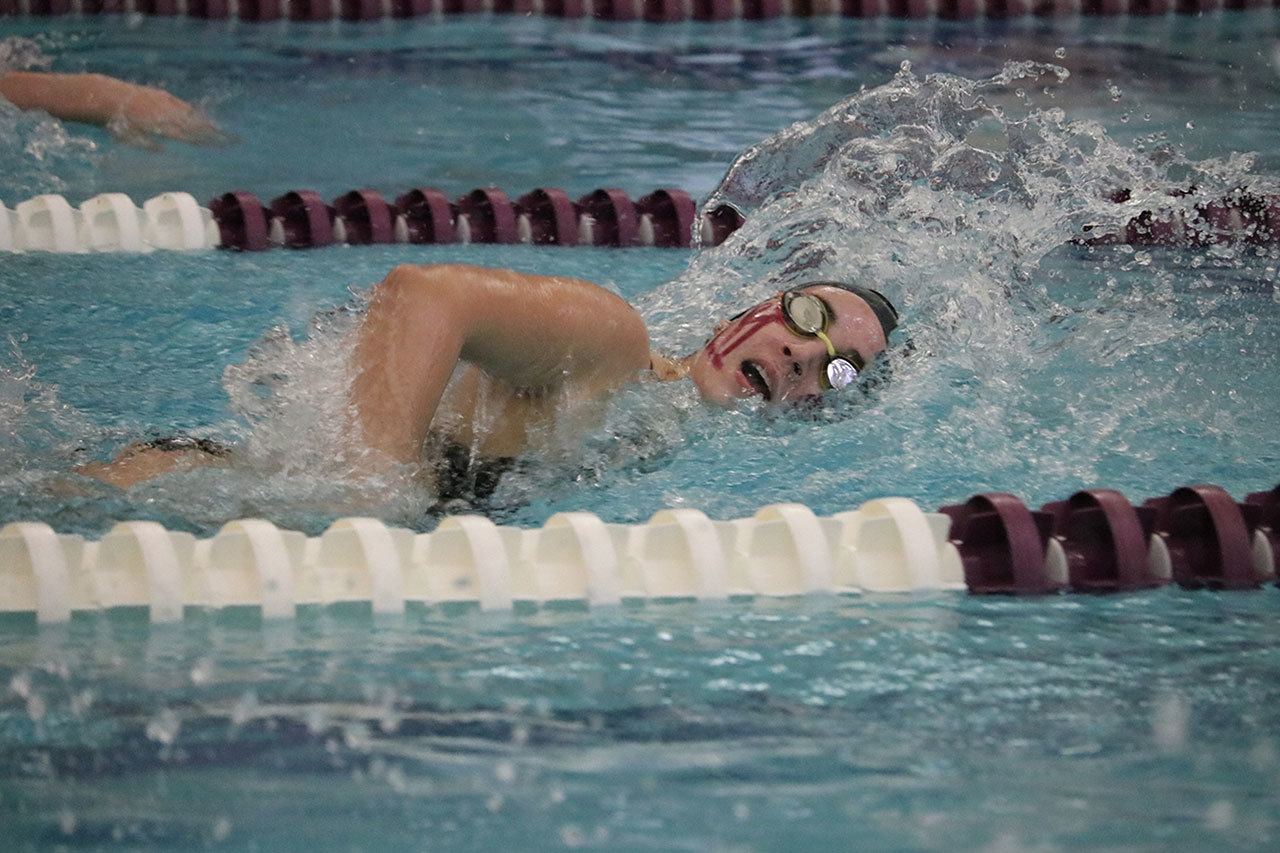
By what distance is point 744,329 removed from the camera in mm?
3068

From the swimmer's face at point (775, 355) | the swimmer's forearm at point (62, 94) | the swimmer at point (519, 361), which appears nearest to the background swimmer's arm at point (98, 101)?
the swimmer's forearm at point (62, 94)

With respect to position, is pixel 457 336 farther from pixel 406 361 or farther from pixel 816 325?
pixel 816 325

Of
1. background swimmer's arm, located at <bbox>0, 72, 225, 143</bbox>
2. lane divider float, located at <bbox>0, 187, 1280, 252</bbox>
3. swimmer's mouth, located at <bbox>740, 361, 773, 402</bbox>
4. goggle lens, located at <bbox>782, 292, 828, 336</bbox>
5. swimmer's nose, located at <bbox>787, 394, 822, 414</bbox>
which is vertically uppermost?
background swimmer's arm, located at <bbox>0, 72, 225, 143</bbox>

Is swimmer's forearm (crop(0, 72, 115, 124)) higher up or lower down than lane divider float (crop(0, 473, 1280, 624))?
higher up

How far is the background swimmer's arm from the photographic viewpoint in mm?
5367

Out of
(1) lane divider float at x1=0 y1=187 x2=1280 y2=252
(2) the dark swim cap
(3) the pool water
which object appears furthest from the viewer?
(1) lane divider float at x1=0 y1=187 x2=1280 y2=252

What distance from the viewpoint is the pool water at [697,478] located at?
178 cm

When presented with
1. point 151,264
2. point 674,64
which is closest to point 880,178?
point 151,264

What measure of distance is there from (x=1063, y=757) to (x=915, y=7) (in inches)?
265

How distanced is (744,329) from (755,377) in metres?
0.10

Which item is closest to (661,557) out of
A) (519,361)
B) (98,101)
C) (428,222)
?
(519,361)

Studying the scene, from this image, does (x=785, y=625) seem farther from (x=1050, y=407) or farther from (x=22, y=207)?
(x=22, y=207)

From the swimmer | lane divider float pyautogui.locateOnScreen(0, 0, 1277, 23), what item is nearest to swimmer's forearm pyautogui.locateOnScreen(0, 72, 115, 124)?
lane divider float pyautogui.locateOnScreen(0, 0, 1277, 23)

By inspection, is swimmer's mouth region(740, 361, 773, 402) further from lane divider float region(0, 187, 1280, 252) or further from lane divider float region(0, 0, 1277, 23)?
lane divider float region(0, 0, 1277, 23)
